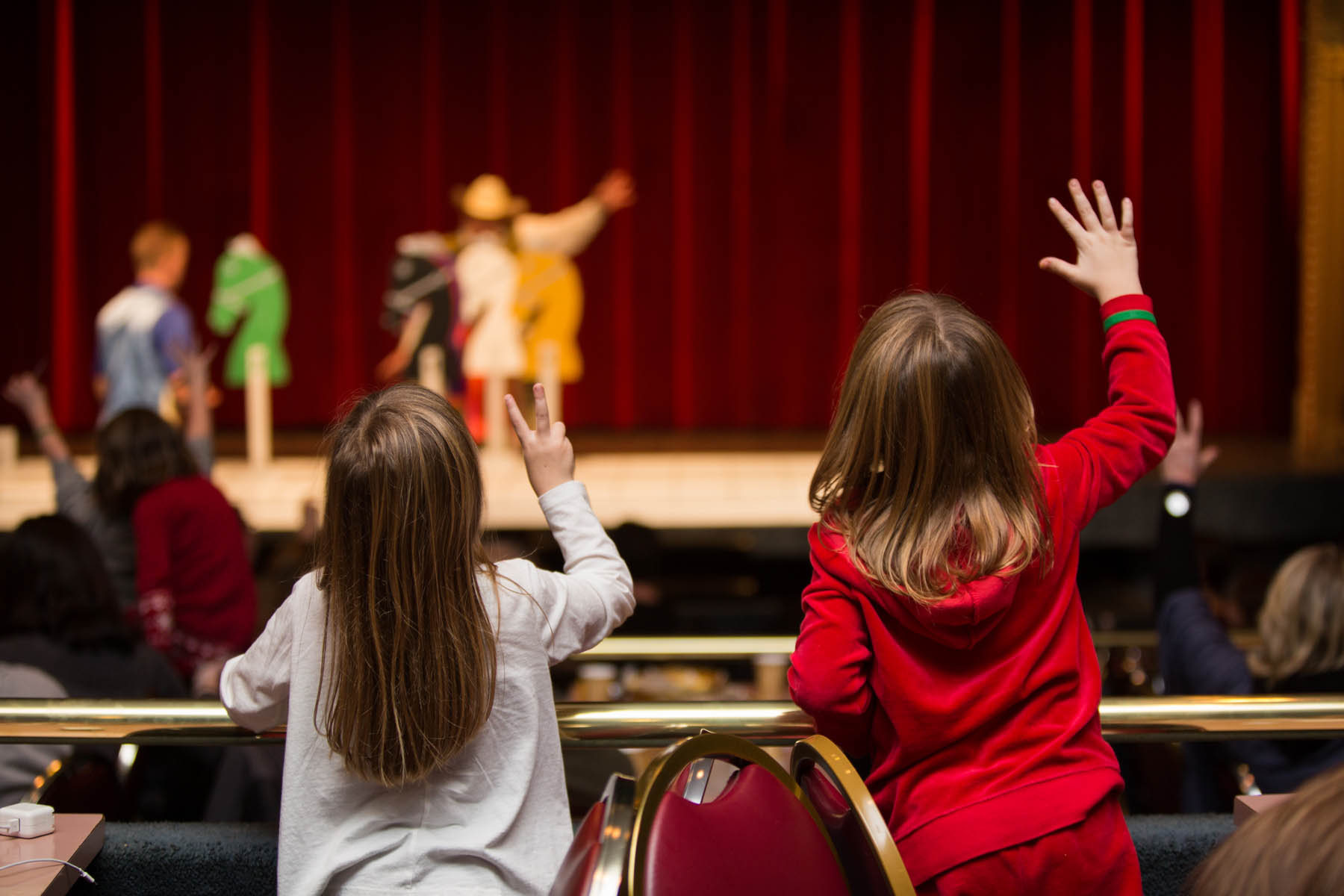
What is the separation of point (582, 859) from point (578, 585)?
0.41 metres

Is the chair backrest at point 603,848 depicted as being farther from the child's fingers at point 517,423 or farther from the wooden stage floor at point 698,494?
the wooden stage floor at point 698,494

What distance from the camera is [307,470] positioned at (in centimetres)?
722

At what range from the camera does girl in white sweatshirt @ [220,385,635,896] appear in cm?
124

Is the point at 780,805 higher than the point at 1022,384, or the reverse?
the point at 1022,384

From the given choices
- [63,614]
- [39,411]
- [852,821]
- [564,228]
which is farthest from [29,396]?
[564,228]

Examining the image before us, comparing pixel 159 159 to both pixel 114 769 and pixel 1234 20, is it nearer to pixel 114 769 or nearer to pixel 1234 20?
pixel 1234 20

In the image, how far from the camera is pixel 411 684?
4.10ft

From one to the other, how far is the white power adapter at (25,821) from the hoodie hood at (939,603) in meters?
0.85

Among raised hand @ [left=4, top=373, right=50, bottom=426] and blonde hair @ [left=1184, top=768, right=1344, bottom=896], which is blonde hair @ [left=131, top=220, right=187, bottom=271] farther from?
blonde hair @ [left=1184, top=768, right=1344, bottom=896]

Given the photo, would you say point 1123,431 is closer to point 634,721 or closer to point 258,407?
point 634,721

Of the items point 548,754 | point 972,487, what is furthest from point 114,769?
point 972,487

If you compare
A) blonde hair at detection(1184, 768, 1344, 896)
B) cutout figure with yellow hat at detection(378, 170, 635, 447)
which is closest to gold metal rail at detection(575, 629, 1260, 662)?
blonde hair at detection(1184, 768, 1344, 896)

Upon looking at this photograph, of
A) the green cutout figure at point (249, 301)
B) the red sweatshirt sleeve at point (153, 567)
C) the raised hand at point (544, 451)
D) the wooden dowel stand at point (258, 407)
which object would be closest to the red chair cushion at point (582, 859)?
the raised hand at point (544, 451)

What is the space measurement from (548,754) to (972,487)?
0.51 metres
